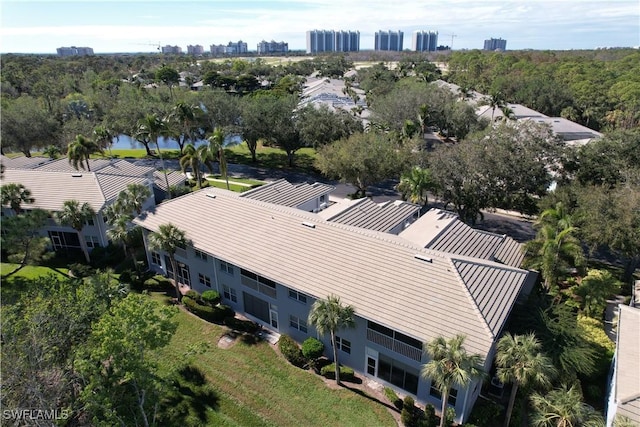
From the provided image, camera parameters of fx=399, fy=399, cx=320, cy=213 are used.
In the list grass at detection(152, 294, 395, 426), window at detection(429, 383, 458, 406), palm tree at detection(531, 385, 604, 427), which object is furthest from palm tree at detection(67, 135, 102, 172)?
palm tree at detection(531, 385, 604, 427)

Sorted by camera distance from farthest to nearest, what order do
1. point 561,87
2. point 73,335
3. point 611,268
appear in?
point 561,87 → point 611,268 → point 73,335

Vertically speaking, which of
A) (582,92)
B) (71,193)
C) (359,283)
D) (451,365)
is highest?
(582,92)

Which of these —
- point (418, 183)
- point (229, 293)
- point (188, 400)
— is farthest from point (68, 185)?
point (418, 183)

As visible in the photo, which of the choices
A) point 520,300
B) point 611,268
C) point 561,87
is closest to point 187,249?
point 520,300

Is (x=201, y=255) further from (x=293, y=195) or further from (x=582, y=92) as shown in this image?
(x=582, y=92)

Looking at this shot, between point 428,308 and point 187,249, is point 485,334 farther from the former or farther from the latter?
point 187,249

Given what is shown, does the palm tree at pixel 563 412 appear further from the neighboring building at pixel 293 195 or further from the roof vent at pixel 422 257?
the neighboring building at pixel 293 195
